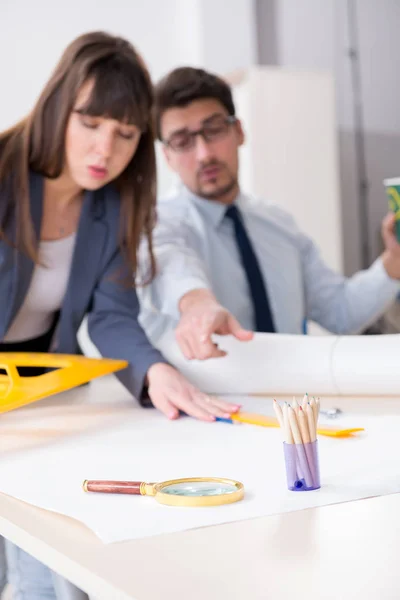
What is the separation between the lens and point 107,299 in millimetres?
1681

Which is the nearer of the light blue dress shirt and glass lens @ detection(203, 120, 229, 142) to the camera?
the light blue dress shirt

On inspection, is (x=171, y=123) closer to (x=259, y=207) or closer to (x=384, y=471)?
(x=259, y=207)

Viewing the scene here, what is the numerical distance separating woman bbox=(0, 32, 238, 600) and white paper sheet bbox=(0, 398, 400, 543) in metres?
0.33

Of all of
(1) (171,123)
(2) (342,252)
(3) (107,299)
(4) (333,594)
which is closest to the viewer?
(4) (333,594)

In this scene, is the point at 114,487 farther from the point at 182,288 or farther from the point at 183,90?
the point at 183,90

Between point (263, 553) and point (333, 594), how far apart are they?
0.10 metres

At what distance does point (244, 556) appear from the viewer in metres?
0.66

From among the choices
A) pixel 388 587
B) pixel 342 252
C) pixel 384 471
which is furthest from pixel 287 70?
pixel 388 587

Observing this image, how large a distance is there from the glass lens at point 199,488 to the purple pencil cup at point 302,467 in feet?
0.20

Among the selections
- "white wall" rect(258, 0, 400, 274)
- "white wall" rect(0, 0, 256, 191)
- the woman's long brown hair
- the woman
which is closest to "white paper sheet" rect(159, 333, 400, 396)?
the woman

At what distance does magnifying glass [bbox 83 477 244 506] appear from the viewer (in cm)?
80

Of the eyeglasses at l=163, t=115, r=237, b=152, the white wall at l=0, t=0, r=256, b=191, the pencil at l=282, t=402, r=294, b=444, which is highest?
the white wall at l=0, t=0, r=256, b=191

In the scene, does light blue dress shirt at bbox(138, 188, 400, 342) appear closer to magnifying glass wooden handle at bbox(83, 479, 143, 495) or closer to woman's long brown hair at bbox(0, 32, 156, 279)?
woman's long brown hair at bbox(0, 32, 156, 279)

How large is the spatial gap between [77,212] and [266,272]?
640mm
